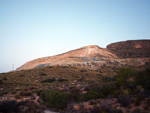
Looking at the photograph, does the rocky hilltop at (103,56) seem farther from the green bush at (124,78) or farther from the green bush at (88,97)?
the green bush at (88,97)

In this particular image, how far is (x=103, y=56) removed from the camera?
62438 mm

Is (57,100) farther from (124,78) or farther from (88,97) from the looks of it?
(124,78)

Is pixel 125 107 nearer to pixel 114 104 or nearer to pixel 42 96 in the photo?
pixel 114 104

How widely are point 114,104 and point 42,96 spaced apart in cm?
625

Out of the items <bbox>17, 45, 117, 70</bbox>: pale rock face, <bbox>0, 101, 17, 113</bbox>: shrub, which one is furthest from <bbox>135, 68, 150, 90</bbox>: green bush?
<bbox>17, 45, 117, 70</bbox>: pale rock face

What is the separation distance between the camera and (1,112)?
6.23 meters

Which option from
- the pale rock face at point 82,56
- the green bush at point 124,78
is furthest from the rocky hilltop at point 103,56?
the green bush at point 124,78

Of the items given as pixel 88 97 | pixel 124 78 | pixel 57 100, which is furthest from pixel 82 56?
pixel 57 100

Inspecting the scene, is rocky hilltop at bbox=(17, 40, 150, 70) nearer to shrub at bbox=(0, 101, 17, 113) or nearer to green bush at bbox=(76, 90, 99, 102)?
green bush at bbox=(76, 90, 99, 102)

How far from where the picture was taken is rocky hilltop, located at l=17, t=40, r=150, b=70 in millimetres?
48244

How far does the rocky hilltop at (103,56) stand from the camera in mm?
48244

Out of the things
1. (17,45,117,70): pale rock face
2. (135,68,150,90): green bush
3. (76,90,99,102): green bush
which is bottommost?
(76,90,99,102): green bush

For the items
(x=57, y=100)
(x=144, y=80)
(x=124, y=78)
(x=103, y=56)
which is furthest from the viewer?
(x=103, y=56)

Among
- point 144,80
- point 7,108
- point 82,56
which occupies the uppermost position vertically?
point 82,56
